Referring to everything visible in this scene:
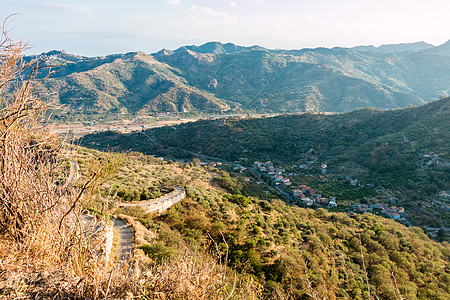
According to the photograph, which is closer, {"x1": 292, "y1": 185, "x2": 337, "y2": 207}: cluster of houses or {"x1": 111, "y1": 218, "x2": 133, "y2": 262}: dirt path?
{"x1": 111, "y1": 218, "x2": 133, "y2": 262}: dirt path

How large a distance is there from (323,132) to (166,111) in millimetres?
86178

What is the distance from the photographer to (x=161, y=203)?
46.9 ft

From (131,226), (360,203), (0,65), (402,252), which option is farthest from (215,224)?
(360,203)

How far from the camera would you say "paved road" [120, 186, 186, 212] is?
44.5ft

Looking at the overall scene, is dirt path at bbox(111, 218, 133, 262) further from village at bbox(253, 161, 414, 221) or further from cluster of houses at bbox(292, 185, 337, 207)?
cluster of houses at bbox(292, 185, 337, 207)

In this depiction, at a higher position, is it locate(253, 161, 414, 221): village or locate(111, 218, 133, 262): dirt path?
locate(111, 218, 133, 262): dirt path

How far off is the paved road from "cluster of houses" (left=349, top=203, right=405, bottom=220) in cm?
2605

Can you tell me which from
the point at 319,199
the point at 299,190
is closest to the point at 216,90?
the point at 299,190

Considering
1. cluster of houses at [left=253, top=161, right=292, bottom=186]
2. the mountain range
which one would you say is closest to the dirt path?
cluster of houses at [left=253, top=161, right=292, bottom=186]

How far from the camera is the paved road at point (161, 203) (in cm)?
1357

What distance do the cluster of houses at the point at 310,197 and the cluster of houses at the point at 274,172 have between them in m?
3.90

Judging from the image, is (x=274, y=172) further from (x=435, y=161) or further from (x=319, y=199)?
(x=435, y=161)

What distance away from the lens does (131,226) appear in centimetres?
1086

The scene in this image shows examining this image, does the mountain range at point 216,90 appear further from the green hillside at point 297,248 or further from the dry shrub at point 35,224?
the dry shrub at point 35,224
